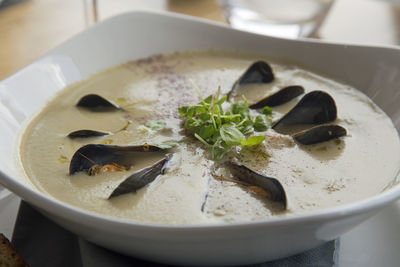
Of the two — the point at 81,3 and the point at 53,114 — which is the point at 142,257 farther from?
the point at 81,3

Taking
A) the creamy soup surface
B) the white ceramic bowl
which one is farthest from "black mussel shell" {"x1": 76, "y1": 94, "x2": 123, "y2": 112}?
the white ceramic bowl

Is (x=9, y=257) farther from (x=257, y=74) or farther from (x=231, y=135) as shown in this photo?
(x=257, y=74)

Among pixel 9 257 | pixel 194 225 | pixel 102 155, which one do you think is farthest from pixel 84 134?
pixel 194 225

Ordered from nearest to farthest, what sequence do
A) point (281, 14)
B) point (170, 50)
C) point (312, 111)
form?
point (312, 111), point (170, 50), point (281, 14)

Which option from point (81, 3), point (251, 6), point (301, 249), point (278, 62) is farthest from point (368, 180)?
point (81, 3)

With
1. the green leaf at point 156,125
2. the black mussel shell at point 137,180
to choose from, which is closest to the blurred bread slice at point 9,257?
the black mussel shell at point 137,180

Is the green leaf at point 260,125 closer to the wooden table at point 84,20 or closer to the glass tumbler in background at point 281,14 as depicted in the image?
the glass tumbler in background at point 281,14
